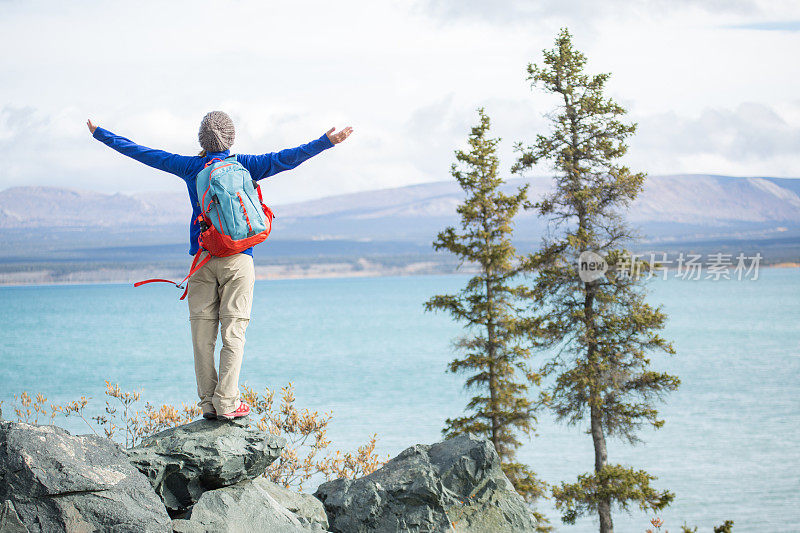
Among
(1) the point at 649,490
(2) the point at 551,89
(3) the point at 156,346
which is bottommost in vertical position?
(3) the point at 156,346

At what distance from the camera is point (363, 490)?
11016 millimetres

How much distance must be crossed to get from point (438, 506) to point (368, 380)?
56.9m

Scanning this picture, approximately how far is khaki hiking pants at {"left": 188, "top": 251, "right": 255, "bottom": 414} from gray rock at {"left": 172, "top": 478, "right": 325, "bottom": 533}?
3.63 feet

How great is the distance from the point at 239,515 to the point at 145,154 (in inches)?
158

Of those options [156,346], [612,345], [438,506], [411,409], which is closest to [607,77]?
[612,345]

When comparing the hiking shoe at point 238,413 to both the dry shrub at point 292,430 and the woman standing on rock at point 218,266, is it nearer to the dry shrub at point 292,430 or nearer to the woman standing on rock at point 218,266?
the woman standing on rock at point 218,266

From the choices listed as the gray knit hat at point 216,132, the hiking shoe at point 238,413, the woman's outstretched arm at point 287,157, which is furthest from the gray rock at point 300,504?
the gray knit hat at point 216,132

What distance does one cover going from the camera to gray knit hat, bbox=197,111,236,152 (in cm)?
866

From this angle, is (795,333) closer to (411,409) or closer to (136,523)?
(411,409)

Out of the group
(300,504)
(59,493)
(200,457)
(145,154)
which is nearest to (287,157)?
(145,154)

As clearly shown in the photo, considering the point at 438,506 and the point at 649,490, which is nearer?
the point at 438,506

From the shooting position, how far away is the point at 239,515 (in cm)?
882

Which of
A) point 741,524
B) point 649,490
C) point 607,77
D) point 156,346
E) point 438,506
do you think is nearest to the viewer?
point 438,506

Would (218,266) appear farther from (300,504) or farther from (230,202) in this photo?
(300,504)
